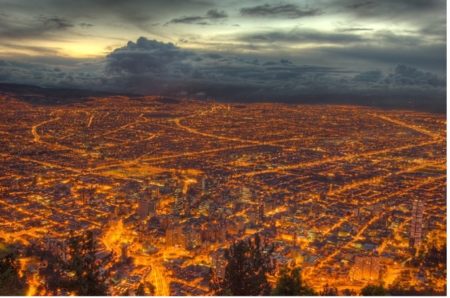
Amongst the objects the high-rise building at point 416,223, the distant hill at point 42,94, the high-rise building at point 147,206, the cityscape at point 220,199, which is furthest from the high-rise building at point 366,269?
the distant hill at point 42,94

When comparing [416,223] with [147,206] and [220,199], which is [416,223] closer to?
[220,199]

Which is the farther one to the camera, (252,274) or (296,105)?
(296,105)

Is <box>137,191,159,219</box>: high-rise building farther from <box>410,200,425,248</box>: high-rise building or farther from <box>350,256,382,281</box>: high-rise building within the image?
<box>410,200,425,248</box>: high-rise building

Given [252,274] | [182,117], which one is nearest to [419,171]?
[252,274]

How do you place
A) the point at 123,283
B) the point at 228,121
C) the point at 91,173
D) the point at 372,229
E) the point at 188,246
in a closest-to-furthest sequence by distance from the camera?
the point at 123,283 < the point at 188,246 < the point at 372,229 < the point at 91,173 < the point at 228,121

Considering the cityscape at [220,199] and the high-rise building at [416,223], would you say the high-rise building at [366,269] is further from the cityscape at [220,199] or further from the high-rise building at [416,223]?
the high-rise building at [416,223]

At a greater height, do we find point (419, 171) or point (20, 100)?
point (20, 100)

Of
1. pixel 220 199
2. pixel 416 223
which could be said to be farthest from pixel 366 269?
pixel 220 199

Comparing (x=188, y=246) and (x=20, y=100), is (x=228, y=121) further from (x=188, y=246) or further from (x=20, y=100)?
(x=188, y=246)
